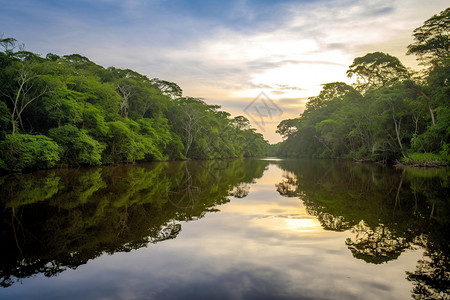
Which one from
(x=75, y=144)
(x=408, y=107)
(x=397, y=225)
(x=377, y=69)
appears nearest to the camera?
(x=397, y=225)

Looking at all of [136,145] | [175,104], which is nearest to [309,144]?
[175,104]

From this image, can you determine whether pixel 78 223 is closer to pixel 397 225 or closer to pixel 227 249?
pixel 227 249

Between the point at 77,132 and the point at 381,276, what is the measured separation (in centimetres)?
2165

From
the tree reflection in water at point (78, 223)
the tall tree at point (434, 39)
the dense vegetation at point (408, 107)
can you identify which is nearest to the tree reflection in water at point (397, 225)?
the tree reflection in water at point (78, 223)

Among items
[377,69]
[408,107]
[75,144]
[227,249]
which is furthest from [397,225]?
[377,69]

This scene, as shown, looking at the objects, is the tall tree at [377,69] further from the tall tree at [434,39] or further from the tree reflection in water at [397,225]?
the tree reflection in water at [397,225]

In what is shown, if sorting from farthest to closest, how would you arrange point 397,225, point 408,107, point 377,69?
point 377,69 → point 408,107 → point 397,225

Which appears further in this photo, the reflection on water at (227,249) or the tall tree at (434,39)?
the tall tree at (434,39)

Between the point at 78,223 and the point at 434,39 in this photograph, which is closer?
the point at 78,223

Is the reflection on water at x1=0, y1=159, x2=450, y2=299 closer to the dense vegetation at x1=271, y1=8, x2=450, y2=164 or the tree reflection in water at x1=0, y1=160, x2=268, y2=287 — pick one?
the tree reflection in water at x1=0, y1=160, x2=268, y2=287

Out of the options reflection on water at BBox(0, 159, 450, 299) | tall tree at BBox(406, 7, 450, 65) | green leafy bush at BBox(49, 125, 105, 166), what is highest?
tall tree at BBox(406, 7, 450, 65)

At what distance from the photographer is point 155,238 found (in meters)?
4.98

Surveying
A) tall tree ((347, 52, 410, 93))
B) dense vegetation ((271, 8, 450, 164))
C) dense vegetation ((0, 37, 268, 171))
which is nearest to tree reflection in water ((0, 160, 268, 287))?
dense vegetation ((0, 37, 268, 171))

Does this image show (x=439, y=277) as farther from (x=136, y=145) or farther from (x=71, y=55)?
(x=71, y=55)
